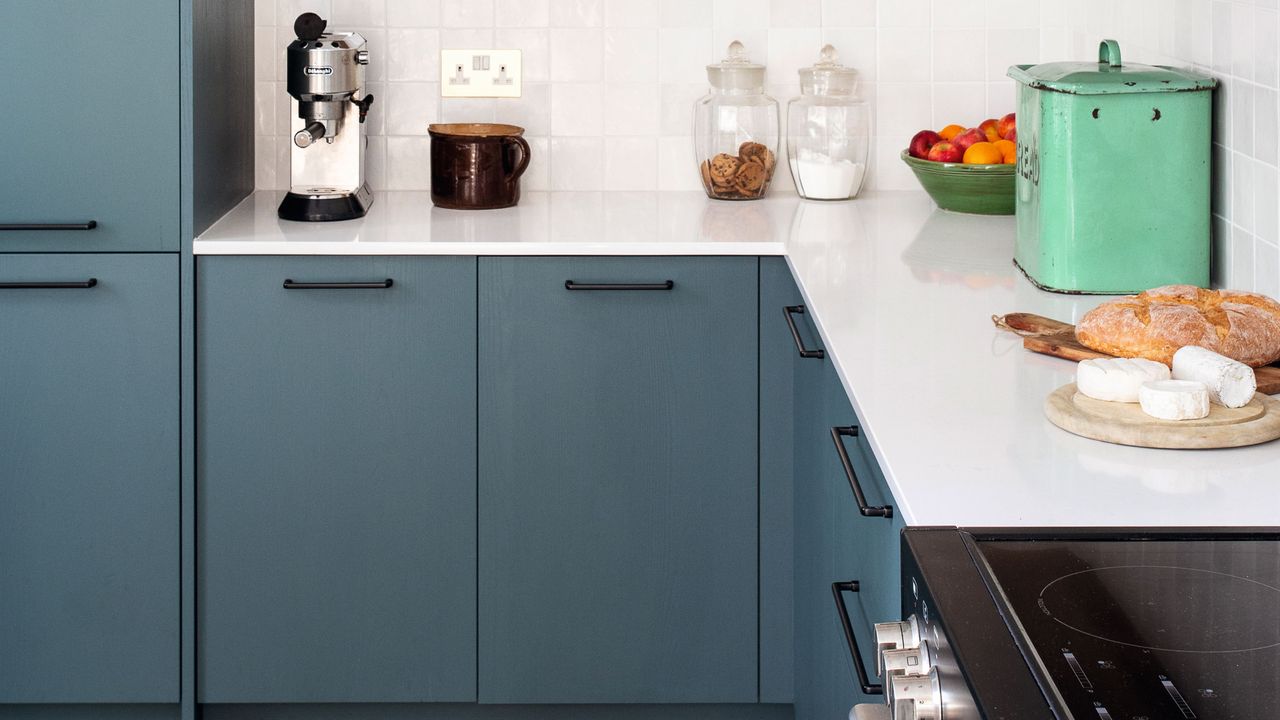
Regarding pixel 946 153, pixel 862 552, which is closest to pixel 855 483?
pixel 862 552

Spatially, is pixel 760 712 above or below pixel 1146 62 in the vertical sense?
below

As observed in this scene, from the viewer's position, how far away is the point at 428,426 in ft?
8.08

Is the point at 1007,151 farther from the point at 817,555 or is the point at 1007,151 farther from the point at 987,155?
the point at 817,555

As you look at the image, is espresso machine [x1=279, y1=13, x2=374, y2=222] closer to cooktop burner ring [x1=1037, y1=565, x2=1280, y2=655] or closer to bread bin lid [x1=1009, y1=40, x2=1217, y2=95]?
bread bin lid [x1=1009, y1=40, x2=1217, y2=95]

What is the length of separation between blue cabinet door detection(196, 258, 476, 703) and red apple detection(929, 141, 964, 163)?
2.93 ft

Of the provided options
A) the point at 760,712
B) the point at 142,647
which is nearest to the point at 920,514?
the point at 760,712

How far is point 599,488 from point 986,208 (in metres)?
0.88

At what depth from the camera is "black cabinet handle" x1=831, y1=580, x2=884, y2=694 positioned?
64.1 inches

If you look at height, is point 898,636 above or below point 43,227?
below

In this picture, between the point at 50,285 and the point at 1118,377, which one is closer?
the point at 1118,377

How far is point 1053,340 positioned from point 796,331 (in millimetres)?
590

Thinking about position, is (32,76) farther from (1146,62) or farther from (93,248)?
(1146,62)

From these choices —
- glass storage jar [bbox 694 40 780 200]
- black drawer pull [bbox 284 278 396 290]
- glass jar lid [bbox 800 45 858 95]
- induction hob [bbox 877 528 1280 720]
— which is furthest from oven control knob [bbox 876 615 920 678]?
glass jar lid [bbox 800 45 858 95]

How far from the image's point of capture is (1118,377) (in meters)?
1.38
